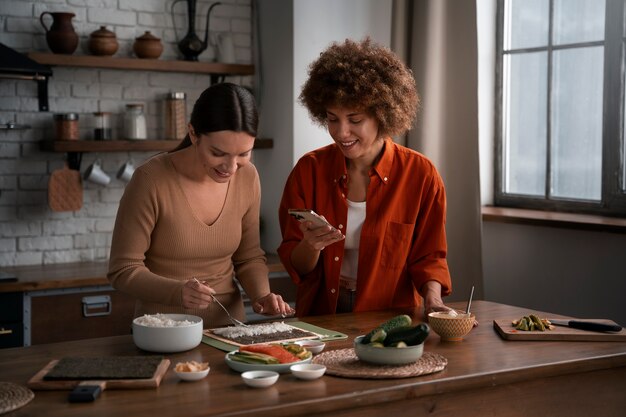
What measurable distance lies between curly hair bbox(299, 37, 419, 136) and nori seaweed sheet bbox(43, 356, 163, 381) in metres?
1.13

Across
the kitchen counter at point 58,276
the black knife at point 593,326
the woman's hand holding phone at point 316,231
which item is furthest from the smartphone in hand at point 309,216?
the kitchen counter at point 58,276

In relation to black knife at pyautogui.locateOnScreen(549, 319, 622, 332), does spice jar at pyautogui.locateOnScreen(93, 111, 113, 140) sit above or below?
above

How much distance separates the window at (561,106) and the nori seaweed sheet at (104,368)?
106 inches

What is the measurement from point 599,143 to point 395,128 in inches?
63.5

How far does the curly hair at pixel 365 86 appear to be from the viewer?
279 centimetres

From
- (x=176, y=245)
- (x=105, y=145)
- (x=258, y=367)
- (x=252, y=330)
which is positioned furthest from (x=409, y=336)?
(x=105, y=145)

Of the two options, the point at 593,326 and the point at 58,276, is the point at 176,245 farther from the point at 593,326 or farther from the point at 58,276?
the point at 58,276

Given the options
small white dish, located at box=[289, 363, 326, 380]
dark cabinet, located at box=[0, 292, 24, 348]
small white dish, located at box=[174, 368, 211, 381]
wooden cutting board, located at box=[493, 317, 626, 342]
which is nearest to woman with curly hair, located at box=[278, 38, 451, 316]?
wooden cutting board, located at box=[493, 317, 626, 342]

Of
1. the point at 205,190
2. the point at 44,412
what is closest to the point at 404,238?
the point at 205,190

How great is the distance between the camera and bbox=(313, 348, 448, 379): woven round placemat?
6.56ft

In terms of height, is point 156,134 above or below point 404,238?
above

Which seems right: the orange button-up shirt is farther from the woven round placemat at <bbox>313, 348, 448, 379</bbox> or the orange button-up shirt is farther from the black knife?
the woven round placemat at <bbox>313, 348, 448, 379</bbox>

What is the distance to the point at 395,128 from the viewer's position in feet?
9.44

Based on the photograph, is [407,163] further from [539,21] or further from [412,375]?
[539,21]
